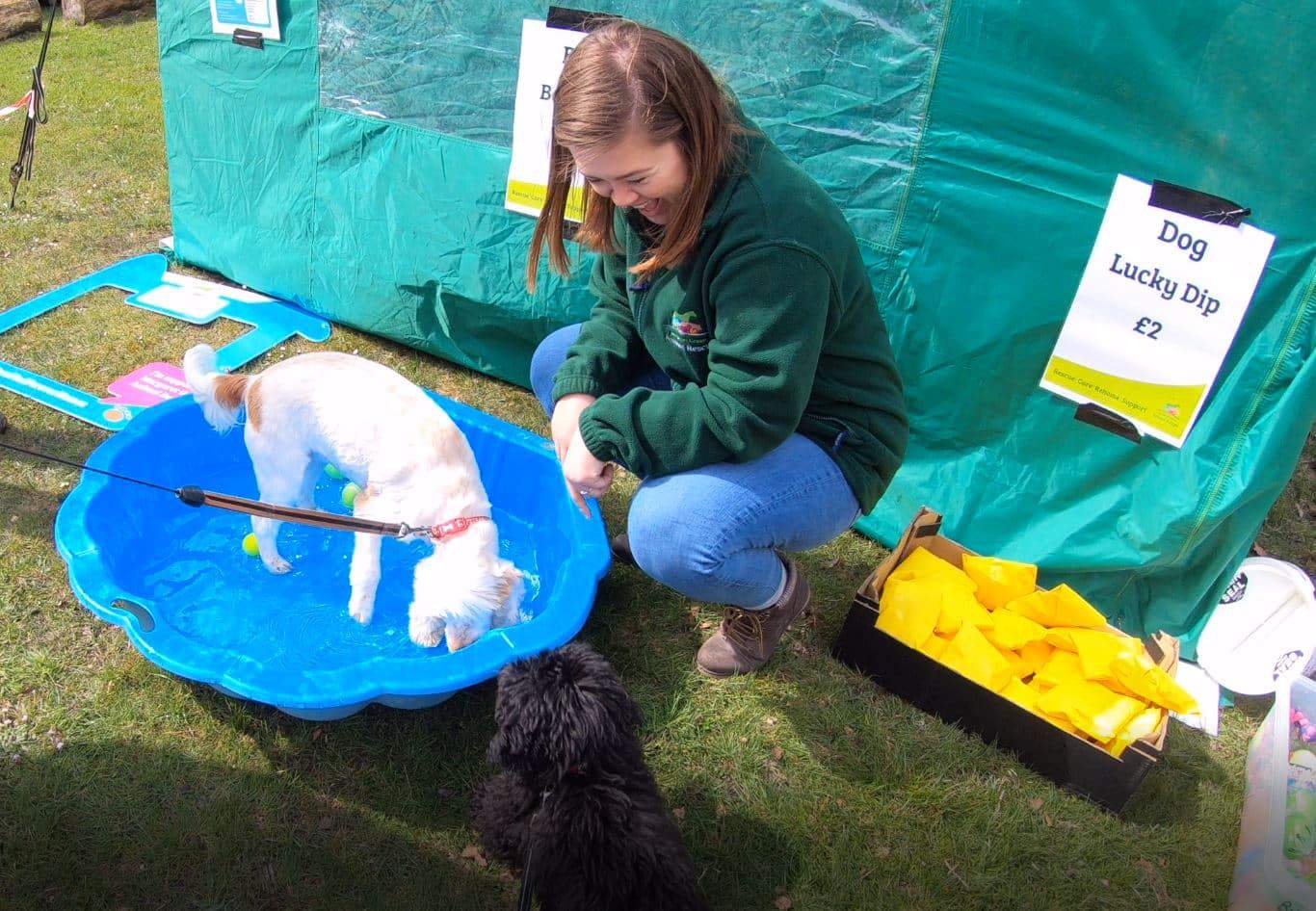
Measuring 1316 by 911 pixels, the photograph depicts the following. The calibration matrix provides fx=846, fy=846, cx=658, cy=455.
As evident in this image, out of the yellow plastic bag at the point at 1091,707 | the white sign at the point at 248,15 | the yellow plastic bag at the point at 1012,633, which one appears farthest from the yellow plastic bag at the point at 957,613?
the white sign at the point at 248,15

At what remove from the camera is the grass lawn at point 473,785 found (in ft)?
7.01

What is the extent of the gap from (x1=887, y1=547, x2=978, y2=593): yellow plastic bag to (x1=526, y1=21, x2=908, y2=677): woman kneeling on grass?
392mm

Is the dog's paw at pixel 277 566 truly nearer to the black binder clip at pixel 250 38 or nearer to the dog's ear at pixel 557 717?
the dog's ear at pixel 557 717

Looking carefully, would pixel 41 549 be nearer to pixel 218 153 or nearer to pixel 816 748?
pixel 218 153

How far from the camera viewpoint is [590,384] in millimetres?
2465

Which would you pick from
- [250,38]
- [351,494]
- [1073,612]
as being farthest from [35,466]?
[1073,612]

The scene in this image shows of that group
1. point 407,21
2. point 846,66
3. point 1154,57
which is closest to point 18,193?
point 407,21

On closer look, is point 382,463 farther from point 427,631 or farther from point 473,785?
point 473,785

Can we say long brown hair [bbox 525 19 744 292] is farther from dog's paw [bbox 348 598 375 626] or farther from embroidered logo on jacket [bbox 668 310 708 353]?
dog's paw [bbox 348 598 375 626]

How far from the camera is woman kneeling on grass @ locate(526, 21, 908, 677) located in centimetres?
186

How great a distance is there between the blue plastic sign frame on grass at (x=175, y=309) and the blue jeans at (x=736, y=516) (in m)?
2.52

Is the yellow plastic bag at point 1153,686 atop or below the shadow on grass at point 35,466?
atop

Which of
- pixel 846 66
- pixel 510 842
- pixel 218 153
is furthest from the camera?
pixel 218 153

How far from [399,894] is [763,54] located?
2.81 meters
